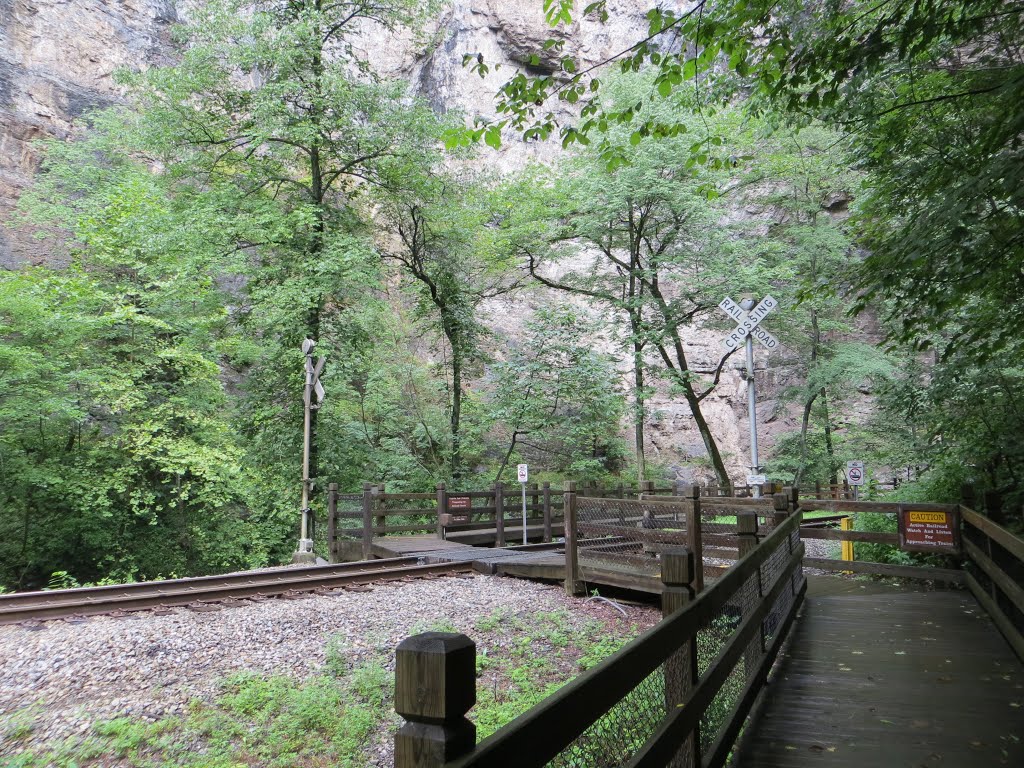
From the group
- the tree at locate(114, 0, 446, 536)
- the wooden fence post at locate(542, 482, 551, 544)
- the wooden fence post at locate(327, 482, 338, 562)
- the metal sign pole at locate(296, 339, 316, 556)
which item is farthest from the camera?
the tree at locate(114, 0, 446, 536)

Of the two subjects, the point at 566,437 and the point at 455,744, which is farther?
the point at 566,437

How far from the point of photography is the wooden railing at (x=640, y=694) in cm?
134

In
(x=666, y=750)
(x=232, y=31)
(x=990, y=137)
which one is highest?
(x=232, y=31)

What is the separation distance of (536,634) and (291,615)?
277 cm

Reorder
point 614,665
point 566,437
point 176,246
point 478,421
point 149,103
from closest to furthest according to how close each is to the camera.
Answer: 1. point 614,665
2. point 176,246
3. point 149,103
4. point 566,437
5. point 478,421

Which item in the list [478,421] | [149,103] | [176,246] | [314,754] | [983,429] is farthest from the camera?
[478,421]

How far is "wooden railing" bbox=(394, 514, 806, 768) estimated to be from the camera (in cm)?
134

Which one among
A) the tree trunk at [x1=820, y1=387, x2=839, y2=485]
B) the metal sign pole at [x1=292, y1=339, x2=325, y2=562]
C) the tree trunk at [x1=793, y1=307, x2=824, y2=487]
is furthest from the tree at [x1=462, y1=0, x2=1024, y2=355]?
the tree trunk at [x1=820, y1=387, x2=839, y2=485]

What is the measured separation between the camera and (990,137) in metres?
4.64

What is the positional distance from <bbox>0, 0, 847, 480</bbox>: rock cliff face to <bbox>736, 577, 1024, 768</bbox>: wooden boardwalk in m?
14.4

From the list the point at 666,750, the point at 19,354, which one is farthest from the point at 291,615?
the point at 19,354

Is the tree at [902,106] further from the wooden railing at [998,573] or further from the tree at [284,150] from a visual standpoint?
the tree at [284,150]

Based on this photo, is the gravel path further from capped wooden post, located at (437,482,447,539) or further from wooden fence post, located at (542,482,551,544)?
wooden fence post, located at (542,482,551,544)

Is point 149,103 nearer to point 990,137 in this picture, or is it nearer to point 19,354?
point 19,354
